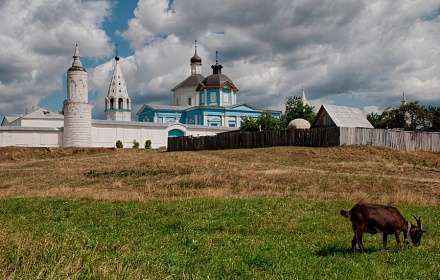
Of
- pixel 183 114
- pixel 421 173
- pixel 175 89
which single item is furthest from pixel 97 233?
pixel 175 89

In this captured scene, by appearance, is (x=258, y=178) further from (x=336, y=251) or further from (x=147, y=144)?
(x=147, y=144)

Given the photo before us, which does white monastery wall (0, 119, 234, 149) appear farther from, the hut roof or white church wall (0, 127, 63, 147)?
the hut roof

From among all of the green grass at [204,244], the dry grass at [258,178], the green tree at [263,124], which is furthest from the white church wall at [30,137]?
the green grass at [204,244]

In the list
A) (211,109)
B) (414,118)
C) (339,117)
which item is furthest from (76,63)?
(414,118)

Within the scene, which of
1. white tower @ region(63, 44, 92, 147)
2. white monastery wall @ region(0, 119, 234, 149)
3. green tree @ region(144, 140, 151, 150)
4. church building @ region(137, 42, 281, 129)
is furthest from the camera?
church building @ region(137, 42, 281, 129)

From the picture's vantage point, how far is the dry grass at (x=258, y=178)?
54.7 ft

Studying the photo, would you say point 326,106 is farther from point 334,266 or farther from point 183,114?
point 183,114

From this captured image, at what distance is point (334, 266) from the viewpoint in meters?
6.31

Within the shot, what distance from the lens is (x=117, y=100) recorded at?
7675 cm

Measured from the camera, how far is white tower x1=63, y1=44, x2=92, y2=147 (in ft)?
182

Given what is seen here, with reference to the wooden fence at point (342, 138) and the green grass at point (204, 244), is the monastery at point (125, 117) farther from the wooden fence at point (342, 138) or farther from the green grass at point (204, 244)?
the green grass at point (204, 244)

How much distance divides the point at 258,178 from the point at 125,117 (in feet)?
197

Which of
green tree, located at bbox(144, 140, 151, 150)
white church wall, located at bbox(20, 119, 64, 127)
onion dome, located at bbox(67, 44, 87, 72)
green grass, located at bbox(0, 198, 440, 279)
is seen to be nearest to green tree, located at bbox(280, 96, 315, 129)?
green tree, located at bbox(144, 140, 151, 150)

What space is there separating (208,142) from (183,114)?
3592 centimetres
